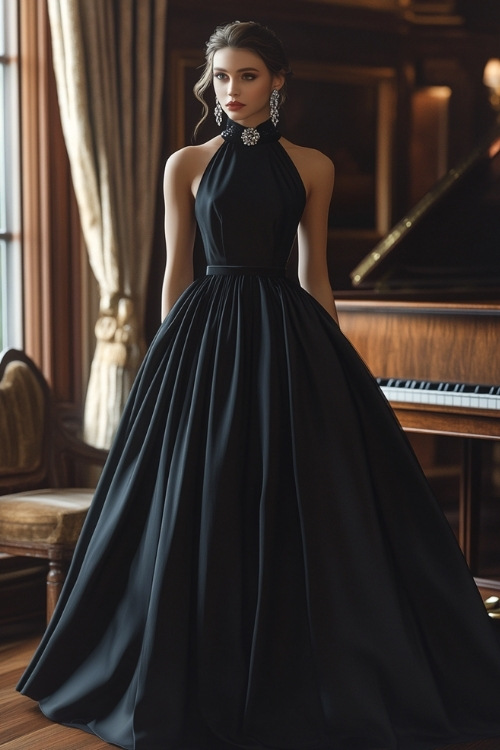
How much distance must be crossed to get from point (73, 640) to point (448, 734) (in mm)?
915

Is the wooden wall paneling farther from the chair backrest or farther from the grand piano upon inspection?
the grand piano

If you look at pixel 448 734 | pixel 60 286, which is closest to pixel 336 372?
pixel 448 734

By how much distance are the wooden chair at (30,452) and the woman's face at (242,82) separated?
1.42 m

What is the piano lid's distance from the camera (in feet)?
12.9

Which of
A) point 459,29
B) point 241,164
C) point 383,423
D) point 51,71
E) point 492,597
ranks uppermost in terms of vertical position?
point 459,29

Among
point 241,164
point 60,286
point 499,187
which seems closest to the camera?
point 241,164

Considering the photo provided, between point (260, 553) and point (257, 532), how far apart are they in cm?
8

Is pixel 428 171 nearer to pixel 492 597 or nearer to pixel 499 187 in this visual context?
pixel 499 187

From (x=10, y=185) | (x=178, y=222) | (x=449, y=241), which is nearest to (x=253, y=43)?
(x=178, y=222)

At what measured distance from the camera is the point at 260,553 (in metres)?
2.39

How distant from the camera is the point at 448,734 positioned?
7.98 feet

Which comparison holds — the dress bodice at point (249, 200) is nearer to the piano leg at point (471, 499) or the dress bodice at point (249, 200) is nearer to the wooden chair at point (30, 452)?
the wooden chair at point (30, 452)

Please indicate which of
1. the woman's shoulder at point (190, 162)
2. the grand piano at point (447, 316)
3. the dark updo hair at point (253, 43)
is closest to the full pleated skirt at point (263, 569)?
the woman's shoulder at point (190, 162)

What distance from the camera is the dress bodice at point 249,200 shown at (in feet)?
8.41
